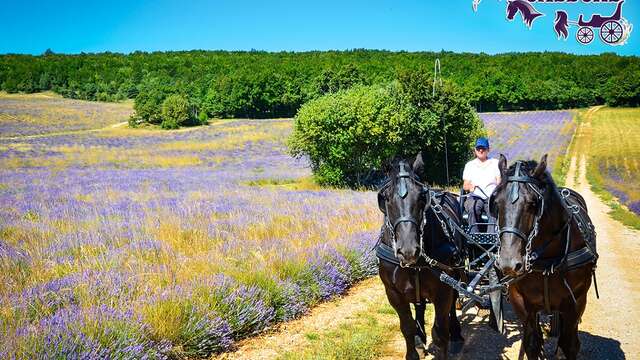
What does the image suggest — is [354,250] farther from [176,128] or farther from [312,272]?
[176,128]

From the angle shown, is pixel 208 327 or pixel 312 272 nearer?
pixel 208 327

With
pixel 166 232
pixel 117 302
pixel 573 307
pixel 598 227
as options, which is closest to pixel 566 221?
pixel 573 307

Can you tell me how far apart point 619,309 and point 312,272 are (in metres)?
4.89

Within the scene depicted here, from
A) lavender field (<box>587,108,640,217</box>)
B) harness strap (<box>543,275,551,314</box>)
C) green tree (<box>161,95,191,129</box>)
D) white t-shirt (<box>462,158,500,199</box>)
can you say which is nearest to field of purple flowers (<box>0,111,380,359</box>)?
white t-shirt (<box>462,158,500,199</box>)

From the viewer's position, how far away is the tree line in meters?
94.6

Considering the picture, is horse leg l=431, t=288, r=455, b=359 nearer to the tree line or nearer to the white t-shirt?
the white t-shirt

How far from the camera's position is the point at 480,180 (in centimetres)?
639

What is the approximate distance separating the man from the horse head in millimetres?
2100

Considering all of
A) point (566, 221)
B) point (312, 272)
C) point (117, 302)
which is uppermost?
point (566, 221)

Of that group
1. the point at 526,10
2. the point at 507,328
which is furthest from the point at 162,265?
the point at 526,10

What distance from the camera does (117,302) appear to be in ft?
Answer: 18.1

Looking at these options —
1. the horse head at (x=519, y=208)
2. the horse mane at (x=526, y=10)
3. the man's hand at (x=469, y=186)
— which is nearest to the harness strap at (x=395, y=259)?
the horse head at (x=519, y=208)

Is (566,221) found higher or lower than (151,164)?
higher

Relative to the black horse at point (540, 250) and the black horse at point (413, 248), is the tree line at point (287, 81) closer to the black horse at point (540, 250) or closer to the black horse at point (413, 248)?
the black horse at point (413, 248)
